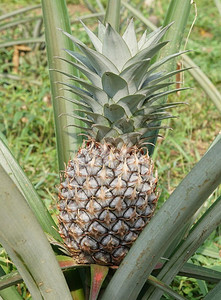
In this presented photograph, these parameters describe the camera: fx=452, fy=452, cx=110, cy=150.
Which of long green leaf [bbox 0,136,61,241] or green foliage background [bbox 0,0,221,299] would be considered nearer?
long green leaf [bbox 0,136,61,241]

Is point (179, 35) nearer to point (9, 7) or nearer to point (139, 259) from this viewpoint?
point (139, 259)

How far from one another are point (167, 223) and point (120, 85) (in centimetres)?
42

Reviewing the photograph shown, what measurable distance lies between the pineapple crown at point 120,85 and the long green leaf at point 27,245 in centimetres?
38

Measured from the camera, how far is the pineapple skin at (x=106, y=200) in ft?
3.32

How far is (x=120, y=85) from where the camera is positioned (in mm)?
1008

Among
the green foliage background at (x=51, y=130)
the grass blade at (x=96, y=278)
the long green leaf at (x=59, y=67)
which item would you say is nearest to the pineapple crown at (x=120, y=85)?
the long green leaf at (x=59, y=67)

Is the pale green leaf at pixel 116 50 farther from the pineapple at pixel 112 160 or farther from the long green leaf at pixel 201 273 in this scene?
the long green leaf at pixel 201 273

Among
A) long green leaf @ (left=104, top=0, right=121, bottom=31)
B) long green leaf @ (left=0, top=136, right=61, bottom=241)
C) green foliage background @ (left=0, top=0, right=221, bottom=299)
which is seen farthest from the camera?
green foliage background @ (left=0, top=0, right=221, bottom=299)

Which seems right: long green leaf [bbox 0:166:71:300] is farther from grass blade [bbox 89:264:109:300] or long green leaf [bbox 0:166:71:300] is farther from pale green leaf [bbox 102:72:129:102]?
pale green leaf [bbox 102:72:129:102]

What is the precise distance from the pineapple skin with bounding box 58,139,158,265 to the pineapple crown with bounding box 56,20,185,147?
4 cm

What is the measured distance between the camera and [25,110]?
2475 mm

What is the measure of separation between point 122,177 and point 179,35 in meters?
0.48

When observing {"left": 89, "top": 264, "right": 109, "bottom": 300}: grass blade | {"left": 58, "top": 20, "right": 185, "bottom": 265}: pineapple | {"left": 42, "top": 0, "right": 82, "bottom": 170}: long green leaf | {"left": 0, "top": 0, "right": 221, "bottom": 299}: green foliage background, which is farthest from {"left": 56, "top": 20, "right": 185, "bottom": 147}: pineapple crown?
{"left": 0, "top": 0, "right": 221, "bottom": 299}: green foliage background

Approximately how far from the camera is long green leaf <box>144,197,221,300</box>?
0.87m
